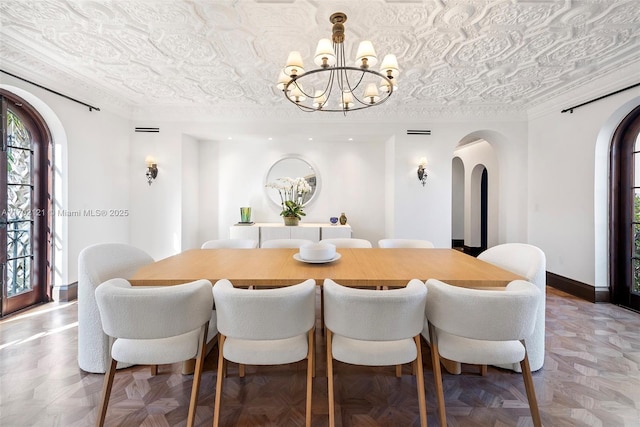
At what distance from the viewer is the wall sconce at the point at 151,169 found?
4195mm

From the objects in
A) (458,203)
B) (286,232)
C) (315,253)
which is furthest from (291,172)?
(458,203)

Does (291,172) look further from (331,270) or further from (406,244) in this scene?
(331,270)

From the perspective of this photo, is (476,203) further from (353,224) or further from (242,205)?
(242,205)

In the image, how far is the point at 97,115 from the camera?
368cm

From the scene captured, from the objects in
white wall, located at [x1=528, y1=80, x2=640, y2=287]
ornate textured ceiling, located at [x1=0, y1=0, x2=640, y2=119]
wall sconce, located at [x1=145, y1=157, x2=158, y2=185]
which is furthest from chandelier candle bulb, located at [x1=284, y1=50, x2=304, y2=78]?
white wall, located at [x1=528, y1=80, x2=640, y2=287]

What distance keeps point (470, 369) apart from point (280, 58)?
325 cm

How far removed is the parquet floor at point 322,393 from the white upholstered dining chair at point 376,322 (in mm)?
401

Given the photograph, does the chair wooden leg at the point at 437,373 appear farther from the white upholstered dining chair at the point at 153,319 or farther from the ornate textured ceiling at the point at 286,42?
the ornate textured ceiling at the point at 286,42

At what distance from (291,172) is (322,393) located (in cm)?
385

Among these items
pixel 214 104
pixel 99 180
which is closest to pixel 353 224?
pixel 214 104

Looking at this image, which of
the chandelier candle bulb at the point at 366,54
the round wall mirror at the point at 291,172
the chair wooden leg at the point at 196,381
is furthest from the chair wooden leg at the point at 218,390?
the round wall mirror at the point at 291,172

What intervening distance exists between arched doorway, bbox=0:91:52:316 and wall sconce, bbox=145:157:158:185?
113cm

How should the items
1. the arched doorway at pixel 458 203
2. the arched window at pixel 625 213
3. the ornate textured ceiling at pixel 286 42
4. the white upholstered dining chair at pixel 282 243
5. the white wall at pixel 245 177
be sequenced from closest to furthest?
the ornate textured ceiling at pixel 286 42, the white upholstered dining chair at pixel 282 243, the arched window at pixel 625 213, the white wall at pixel 245 177, the arched doorway at pixel 458 203

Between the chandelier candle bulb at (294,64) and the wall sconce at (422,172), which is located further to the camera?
the wall sconce at (422,172)
